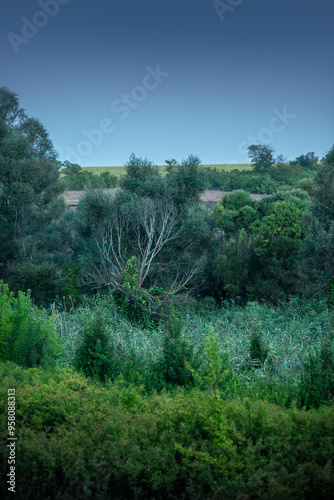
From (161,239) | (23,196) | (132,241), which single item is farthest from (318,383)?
(23,196)

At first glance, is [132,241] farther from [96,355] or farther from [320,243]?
[96,355]

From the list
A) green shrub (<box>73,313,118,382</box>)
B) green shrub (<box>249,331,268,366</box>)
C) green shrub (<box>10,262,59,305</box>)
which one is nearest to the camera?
green shrub (<box>73,313,118,382</box>)

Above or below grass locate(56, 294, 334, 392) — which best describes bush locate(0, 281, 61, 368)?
above

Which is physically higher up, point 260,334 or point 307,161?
point 307,161

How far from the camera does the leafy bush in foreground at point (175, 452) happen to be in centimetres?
263

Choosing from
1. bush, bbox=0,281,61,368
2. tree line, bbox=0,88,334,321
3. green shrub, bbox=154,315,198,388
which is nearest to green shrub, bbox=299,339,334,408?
green shrub, bbox=154,315,198,388

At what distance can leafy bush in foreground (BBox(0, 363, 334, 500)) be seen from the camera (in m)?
2.63

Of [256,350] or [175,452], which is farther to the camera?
[256,350]

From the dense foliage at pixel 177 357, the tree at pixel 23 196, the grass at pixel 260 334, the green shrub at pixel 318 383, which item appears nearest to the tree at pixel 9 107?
the tree at pixel 23 196

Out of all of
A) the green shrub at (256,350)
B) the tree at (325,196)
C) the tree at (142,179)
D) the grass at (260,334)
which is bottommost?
the grass at (260,334)

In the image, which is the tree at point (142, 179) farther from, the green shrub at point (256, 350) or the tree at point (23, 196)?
the green shrub at point (256, 350)

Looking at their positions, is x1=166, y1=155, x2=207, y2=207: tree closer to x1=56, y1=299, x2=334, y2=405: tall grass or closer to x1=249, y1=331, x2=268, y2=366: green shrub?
x1=56, y1=299, x2=334, y2=405: tall grass

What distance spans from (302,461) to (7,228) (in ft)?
55.7

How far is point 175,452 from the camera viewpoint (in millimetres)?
2891
